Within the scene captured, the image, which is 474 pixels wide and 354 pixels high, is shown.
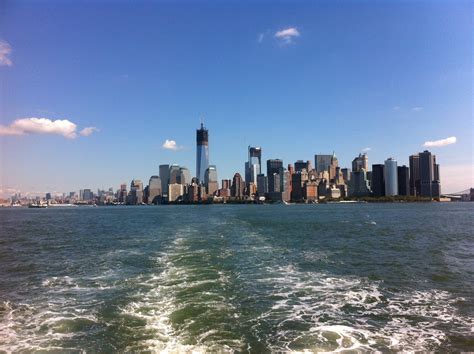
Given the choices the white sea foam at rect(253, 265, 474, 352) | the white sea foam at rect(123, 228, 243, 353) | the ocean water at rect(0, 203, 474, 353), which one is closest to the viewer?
the white sea foam at rect(123, 228, 243, 353)

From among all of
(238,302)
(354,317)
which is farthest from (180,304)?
(354,317)

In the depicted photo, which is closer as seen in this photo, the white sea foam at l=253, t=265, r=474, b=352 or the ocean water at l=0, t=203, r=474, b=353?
the white sea foam at l=253, t=265, r=474, b=352

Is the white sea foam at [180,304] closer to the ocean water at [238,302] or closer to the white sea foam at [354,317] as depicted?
the ocean water at [238,302]

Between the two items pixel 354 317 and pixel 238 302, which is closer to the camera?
pixel 354 317

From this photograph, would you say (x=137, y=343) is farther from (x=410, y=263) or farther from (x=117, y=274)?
(x=410, y=263)

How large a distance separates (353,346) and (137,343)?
7.42 m

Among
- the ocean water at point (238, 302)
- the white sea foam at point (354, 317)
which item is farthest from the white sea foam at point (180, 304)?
the white sea foam at point (354, 317)

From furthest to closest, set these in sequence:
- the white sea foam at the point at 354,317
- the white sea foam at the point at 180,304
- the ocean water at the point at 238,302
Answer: the ocean water at the point at 238,302 < the white sea foam at the point at 354,317 < the white sea foam at the point at 180,304

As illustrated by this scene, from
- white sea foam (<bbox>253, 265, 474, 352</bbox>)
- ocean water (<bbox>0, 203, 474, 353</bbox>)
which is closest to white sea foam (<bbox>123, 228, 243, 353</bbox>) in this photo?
ocean water (<bbox>0, 203, 474, 353</bbox>)

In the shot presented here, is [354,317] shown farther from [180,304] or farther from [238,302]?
[180,304]

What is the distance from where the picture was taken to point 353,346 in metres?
12.9

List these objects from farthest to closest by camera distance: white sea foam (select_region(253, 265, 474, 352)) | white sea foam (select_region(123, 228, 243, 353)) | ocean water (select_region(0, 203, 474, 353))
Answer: ocean water (select_region(0, 203, 474, 353)), white sea foam (select_region(253, 265, 474, 352)), white sea foam (select_region(123, 228, 243, 353))

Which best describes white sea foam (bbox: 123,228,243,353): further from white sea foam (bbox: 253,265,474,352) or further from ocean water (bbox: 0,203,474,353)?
white sea foam (bbox: 253,265,474,352)

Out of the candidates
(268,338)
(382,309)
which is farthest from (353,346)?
(382,309)
